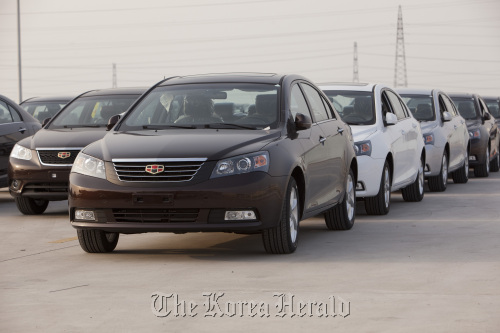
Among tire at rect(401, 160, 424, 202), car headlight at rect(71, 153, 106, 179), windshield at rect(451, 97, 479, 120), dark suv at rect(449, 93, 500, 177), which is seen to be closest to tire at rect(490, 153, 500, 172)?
dark suv at rect(449, 93, 500, 177)

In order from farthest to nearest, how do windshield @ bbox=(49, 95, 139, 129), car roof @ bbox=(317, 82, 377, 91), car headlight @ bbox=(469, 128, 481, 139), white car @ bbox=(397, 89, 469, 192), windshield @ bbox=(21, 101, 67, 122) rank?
car headlight @ bbox=(469, 128, 481, 139), windshield @ bbox=(21, 101, 67, 122), white car @ bbox=(397, 89, 469, 192), windshield @ bbox=(49, 95, 139, 129), car roof @ bbox=(317, 82, 377, 91)

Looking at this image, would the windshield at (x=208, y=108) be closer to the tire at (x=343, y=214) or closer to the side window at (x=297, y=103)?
the side window at (x=297, y=103)

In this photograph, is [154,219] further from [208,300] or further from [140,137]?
[208,300]

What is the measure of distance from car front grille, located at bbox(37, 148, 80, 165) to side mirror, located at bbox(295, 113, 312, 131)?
177 inches

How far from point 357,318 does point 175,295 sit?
1.50 metres

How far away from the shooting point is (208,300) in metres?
7.84

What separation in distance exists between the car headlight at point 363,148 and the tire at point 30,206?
4218mm

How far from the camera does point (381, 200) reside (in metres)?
14.5

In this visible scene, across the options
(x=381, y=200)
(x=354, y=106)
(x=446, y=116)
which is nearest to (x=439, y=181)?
(x=446, y=116)

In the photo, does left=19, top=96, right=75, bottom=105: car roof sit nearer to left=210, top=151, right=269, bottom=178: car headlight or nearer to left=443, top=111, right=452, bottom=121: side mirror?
left=443, top=111, right=452, bottom=121: side mirror

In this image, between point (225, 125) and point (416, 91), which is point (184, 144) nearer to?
point (225, 125)

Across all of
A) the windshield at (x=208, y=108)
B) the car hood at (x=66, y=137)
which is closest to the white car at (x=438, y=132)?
the car hood at (x=66, y=137)

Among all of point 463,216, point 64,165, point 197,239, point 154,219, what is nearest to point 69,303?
point 154,219

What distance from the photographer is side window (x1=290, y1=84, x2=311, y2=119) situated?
11.4 m
